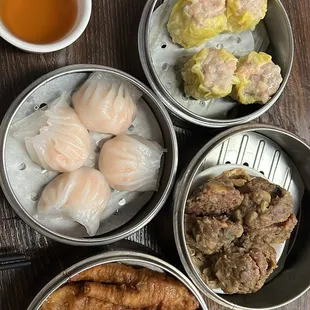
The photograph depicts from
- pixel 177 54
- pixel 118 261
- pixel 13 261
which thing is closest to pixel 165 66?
pixel 177 54

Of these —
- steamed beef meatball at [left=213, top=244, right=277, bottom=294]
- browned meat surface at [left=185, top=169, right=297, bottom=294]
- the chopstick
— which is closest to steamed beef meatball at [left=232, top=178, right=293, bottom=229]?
browned meat surface at [left=185, top=169, right=297, bottom=294]

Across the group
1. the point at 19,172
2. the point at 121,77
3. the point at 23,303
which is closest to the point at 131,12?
the point at 121,77

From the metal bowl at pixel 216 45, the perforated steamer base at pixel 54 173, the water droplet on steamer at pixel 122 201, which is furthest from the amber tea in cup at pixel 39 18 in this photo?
the water droplet on steamer at pixel 122 201

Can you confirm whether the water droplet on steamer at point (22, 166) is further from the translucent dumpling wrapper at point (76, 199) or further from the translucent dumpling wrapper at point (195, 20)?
the translucent dumpling wrapper at point (195, 20)

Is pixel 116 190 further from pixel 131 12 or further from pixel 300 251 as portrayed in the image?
pixel 300 251

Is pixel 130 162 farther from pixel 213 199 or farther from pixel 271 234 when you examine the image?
pixel 271 234
